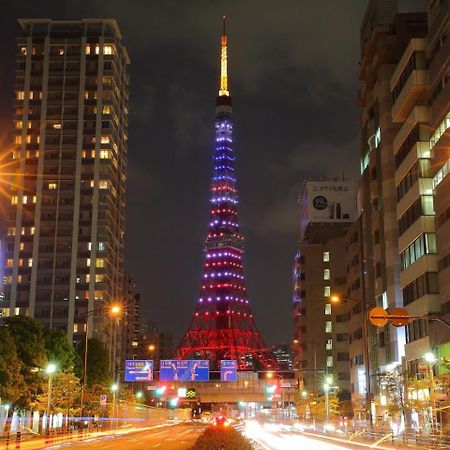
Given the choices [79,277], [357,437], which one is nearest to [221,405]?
[79,277]

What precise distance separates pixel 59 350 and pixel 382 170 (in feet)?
139

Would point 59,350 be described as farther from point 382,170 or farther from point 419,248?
point 382,170

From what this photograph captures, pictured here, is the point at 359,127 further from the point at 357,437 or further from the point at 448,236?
the point at 357,437

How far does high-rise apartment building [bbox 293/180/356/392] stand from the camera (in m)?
141

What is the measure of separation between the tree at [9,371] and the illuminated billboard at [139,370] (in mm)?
27782

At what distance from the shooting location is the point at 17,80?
166 metres

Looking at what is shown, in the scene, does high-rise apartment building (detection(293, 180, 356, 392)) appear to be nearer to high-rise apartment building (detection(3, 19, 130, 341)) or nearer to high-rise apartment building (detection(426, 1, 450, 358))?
high-rise apartment building (detection(3, 19, 130, 341))

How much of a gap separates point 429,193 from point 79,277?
100731 mm

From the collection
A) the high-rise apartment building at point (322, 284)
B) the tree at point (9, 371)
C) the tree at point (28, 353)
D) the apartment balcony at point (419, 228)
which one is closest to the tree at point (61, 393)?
the tree at point (28, 353)

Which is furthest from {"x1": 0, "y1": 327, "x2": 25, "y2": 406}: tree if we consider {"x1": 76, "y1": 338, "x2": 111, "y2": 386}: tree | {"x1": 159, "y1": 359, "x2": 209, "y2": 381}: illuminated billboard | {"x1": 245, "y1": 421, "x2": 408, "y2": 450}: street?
{"x1": 76, "y1": 338, "x2": 111, "y2": 386}: tree

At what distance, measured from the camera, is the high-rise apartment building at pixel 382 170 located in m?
77.5

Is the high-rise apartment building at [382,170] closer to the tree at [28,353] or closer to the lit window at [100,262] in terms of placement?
the tree at [28,353]

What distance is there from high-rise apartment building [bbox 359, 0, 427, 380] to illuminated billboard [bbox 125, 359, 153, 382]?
94.1 feet

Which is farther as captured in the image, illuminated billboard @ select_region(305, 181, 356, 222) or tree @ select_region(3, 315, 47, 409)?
illuminated billboard @ select_region(305, 181, 356, 222)
